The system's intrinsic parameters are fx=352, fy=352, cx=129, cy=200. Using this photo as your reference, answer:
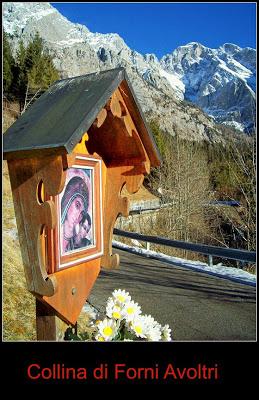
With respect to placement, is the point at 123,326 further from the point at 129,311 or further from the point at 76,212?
the point at 76,212

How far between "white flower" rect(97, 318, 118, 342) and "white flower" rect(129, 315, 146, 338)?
0.41 ft

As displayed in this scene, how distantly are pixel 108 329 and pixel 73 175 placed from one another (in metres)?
1.10

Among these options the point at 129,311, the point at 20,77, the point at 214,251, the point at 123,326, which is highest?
the point at 20,77

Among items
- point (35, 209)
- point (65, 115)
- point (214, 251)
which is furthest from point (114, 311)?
point (214, 251)

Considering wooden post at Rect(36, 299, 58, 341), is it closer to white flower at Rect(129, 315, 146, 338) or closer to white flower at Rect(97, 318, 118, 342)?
white flower at Rect(97, 318, 118, 342)

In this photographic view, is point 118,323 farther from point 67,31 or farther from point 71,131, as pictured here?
point 67,31

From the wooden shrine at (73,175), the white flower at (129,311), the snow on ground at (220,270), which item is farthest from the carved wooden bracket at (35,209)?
the snow on ground at (220,270)

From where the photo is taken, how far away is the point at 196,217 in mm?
21953

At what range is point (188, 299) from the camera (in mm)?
5938

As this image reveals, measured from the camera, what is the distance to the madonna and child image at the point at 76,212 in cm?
249

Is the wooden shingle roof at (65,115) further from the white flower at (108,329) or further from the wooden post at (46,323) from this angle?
the white flower at (108,329)

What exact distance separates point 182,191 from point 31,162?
64.8 ft

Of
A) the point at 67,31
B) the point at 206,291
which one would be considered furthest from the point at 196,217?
the point at 67,31
